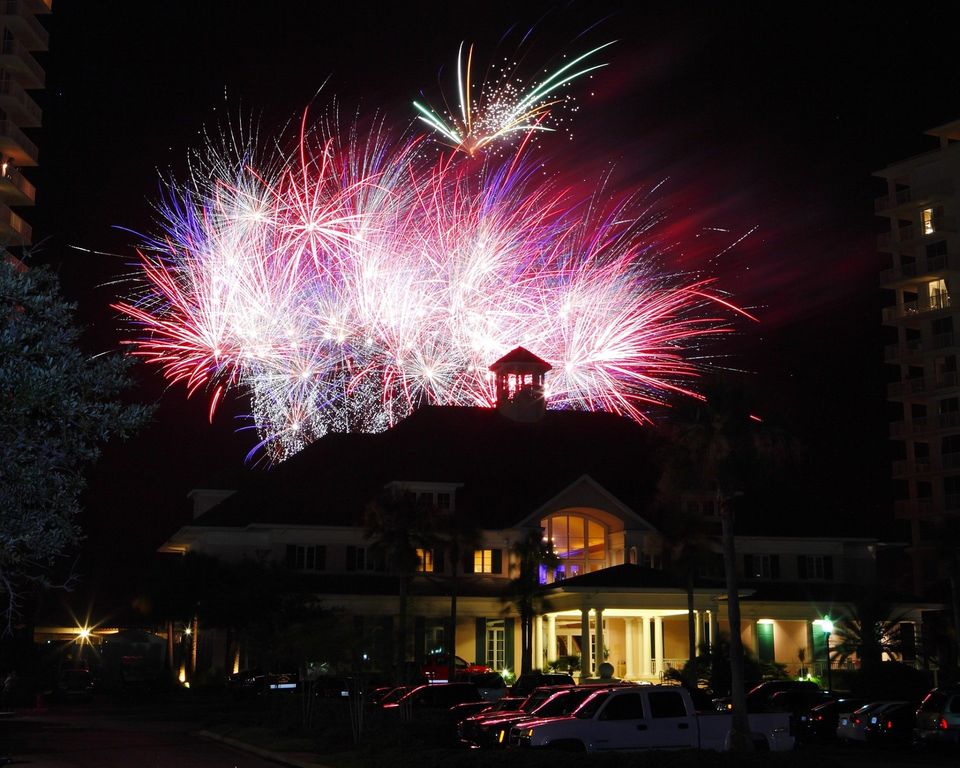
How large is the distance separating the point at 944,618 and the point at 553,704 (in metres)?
35.8

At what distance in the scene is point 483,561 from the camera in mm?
53906

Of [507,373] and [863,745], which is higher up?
[507,373]

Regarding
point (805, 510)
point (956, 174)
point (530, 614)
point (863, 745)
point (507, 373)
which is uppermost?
point (956, 174)

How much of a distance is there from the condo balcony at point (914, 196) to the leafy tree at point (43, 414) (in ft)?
208

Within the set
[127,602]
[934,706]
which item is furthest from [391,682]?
[127,602]

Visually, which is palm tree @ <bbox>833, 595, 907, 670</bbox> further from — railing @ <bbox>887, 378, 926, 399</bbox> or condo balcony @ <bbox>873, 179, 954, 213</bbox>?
condo balcony @ <bbox>873, 179, 954, 213</bbox>

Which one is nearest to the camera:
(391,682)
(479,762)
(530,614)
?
(479,762)

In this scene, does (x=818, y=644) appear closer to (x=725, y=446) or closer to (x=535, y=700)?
(x=725, y=446)

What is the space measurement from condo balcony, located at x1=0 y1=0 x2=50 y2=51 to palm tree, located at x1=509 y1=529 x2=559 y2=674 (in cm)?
3690

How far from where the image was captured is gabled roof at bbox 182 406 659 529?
54.4 m

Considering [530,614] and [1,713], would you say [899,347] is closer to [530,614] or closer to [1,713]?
[530,614]

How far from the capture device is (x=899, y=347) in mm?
70875

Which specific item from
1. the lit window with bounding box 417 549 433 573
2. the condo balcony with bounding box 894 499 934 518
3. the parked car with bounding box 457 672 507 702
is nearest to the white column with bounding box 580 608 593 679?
the parked car with bounding box 457 672 507 702

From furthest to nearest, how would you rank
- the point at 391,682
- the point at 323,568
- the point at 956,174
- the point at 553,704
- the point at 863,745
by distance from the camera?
1. the point at 956,174
2. the point at 323,568
3. the point at 391,682
4. the point at 863,745
5. the point at 553,704
